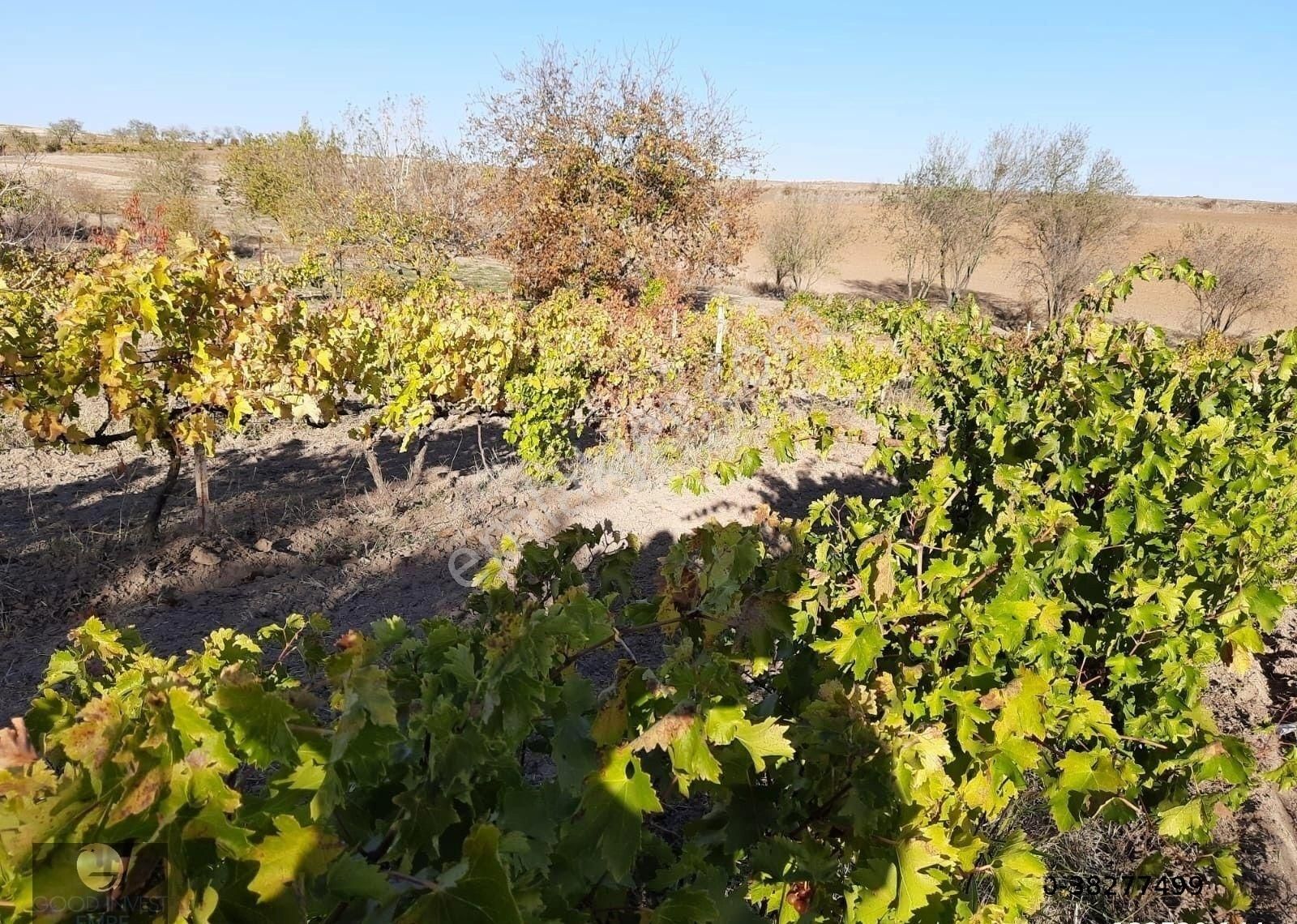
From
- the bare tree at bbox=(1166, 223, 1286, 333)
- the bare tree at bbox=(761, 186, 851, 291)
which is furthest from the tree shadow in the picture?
the bare tree at bbox=(761, 186, 851, 291)

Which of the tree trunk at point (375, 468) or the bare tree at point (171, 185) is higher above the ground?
the bare tree at point (171, 185)

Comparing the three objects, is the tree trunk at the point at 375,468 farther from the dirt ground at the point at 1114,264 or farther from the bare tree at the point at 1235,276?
the bare tree at the point at 1235,276

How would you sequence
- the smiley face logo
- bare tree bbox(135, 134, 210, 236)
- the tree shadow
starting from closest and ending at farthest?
the smiley face logo → the tree shadow → bare tree bbox(135, 134, 210, 236)

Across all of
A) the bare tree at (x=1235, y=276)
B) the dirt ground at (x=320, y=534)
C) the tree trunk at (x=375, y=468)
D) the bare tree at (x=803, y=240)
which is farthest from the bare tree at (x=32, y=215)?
the bare tree at (x=1235, y=276)

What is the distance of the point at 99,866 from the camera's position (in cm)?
74

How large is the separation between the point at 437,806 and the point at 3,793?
1.55 feet

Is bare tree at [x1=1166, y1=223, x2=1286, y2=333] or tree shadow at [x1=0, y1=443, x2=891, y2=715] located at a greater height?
bare tree at [x1=1166, y1=223, x2=1286, y2=333]

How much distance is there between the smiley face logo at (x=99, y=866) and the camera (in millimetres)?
728

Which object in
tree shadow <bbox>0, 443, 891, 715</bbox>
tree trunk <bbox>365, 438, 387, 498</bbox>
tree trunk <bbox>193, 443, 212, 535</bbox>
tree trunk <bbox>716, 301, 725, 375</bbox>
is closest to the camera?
tree shadow <bbox>0, 443, 891, 715</bbox>

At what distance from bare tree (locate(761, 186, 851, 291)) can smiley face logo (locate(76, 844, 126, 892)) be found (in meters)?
28.2

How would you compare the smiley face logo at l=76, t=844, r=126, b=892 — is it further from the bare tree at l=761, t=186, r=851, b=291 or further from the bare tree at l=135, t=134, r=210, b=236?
the bare tree at l=761, t=186, r=851, b=291

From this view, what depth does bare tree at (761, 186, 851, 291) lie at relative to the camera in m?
27.0

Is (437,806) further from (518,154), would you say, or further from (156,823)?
(518,154)

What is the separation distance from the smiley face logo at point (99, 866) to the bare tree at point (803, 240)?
2824 cm
